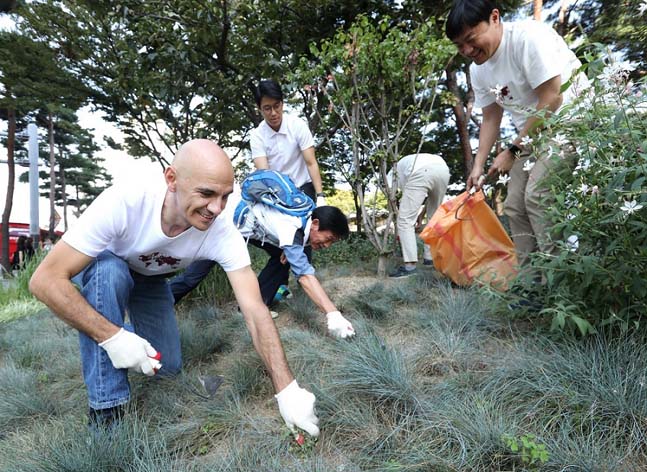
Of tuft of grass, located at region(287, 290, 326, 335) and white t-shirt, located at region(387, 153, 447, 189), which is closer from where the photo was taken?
tuft of grass, located at region(287, 290, 326, 335)

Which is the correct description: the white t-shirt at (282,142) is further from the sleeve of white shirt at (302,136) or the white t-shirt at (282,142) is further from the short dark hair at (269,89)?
the short dark hair at (269,89)

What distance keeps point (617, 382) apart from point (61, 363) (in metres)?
2.54

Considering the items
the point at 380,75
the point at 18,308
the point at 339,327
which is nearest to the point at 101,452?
the point at 339,327

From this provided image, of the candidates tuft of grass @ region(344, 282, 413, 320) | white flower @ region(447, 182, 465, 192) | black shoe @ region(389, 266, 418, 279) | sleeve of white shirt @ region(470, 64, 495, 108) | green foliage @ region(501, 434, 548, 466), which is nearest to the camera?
green foliage @ region(501, 434, 548, 466)

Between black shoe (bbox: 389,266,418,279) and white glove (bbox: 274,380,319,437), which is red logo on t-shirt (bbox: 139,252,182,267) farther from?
black shoe (bbox: 389,266,418,279)

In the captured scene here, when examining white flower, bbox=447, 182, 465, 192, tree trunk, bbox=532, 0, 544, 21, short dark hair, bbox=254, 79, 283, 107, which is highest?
tree trunk, bbox=532, 0, 544, 21

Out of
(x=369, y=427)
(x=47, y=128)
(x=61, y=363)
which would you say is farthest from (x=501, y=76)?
(x=47, y=128)

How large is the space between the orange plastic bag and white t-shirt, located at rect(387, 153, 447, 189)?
2.98 ft

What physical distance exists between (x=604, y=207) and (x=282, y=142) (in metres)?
2.26

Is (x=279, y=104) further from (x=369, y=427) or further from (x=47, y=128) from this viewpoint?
(x=47, y=128)

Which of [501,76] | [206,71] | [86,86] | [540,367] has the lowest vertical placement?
[540,367]

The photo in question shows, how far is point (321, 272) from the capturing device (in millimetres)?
3871

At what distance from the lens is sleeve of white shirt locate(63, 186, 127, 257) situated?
4.54ft

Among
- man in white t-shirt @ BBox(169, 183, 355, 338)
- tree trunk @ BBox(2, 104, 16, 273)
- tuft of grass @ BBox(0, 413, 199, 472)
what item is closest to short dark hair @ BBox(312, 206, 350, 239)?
man in white t-shirt @ BBox(169, 183, 355, 338)
